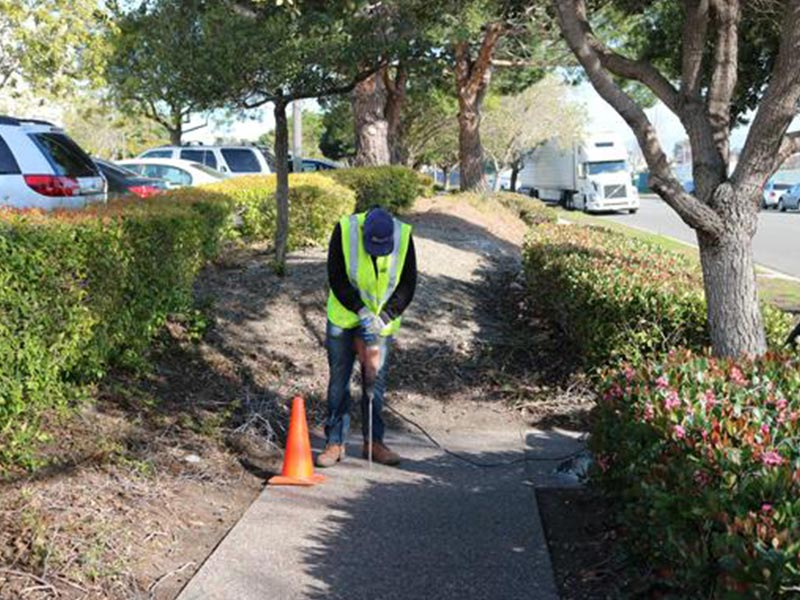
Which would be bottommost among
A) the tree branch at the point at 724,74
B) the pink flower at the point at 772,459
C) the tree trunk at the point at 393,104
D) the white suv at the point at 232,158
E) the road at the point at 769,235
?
the road at the point at 769,235

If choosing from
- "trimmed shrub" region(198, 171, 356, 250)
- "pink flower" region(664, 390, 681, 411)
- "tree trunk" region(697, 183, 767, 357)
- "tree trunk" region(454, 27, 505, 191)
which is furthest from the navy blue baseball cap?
"tree trunk" region(454, 27, 505, 191)

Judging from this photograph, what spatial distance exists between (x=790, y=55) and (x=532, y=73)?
22768 mm

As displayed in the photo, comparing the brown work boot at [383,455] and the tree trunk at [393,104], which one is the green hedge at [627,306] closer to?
the brown work boot at [383,455]

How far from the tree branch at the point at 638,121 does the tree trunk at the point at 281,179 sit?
3813 mm

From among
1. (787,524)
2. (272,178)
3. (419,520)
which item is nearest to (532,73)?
(272,178)

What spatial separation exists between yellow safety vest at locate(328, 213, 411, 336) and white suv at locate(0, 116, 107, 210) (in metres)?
5.42

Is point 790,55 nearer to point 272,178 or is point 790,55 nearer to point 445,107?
point 272,178

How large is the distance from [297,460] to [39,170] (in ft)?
22.1

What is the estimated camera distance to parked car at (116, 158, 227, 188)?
19.9 m

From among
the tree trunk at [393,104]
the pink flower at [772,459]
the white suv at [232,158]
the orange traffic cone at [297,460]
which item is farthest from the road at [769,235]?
the white suv at [232,158]

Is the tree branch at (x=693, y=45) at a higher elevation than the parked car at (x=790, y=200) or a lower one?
higher

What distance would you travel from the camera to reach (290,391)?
295 inches

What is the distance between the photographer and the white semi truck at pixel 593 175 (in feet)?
138

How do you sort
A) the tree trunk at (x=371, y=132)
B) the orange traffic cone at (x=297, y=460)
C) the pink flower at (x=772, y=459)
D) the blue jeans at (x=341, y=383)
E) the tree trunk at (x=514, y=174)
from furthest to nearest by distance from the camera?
the tree trunk at (x=514, y=174)
the tree trunk at (x=371, y=132)
the blue jeans at (x=341, y=383)
the orange traffic cone at (x=297, y=460)
the pink flower at (x=772, y=459)
